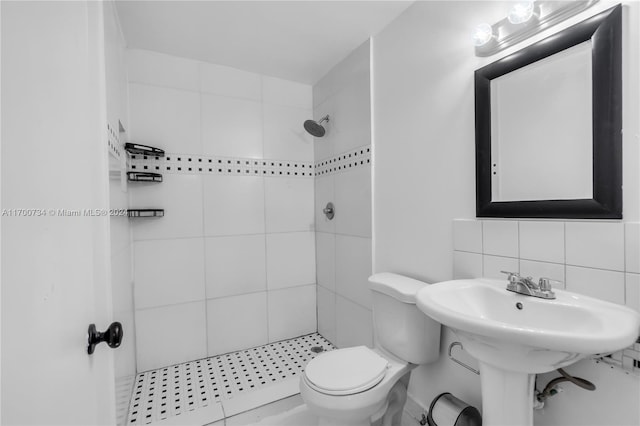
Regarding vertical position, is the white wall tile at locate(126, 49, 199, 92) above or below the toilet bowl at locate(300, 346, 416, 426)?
above

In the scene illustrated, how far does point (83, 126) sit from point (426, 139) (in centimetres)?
132

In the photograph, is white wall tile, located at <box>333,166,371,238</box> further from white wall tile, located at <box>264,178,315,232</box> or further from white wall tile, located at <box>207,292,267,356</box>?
white wall tile, located at <box>207,292,267,356</box>

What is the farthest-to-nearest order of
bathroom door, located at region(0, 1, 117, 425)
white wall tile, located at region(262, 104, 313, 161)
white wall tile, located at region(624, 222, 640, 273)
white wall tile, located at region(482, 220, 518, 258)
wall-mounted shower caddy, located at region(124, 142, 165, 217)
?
white wall tile, located at region(262, 104, 313, 161) → wall-mounted shower caddy, located at region(124, 142, 165, 217) → white wall tile, located at region(482, 220, 518, 258) → white wall tile, located at region(624, 222, 640, 273) → bathroom door, located at region(0, 1, 117, 425)

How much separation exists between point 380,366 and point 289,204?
1.39 metres

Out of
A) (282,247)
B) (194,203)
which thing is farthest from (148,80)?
(282,247)

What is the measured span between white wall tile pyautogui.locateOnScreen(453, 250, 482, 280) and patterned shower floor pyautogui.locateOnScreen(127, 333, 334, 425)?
124cm

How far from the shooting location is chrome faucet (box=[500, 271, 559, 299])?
877mm

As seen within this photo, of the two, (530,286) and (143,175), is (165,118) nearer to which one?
(143,175)

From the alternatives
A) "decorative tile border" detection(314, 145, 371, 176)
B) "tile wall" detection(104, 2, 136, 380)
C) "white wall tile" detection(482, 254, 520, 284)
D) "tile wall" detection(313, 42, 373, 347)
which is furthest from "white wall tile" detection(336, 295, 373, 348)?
"tile wall" detection(104, 2, 136, 380)

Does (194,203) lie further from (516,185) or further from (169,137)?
(516,185)

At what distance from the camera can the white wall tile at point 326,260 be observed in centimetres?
214

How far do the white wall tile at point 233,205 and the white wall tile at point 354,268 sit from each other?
659 millimetres

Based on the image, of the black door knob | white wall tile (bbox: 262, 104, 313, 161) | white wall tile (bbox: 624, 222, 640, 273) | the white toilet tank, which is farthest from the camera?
white wall tile (bbox: 262, 104, 313, 161)

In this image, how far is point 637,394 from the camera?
772 mm
